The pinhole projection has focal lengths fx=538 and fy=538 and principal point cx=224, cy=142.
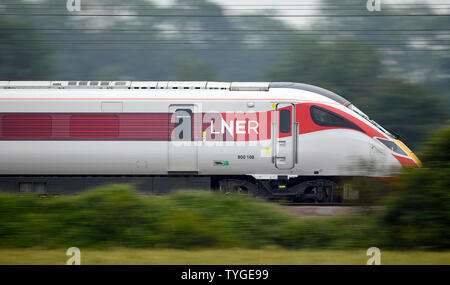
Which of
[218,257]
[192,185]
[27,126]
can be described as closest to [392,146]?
[192,185]

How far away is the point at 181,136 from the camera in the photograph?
1344cm

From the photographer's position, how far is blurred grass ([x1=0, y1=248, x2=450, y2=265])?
6848mm

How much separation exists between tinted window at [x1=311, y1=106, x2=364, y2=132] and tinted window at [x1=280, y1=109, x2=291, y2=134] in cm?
60

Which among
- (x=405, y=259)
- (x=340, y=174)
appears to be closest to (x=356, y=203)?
(x=405, y=259)

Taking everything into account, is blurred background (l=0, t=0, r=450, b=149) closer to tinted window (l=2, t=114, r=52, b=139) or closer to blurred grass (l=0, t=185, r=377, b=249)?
tinted window (l=2, t=114, r=52, b=139)

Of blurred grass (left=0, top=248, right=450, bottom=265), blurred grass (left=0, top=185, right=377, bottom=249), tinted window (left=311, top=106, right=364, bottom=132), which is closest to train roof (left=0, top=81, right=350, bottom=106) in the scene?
tinted window (left=311, top=106, right=364, bottom=132)

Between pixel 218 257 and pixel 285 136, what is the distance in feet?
22.3

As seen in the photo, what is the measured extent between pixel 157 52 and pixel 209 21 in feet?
13.5

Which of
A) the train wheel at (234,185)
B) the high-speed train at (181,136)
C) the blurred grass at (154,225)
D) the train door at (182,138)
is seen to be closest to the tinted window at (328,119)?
the high-speed train at (181,136)

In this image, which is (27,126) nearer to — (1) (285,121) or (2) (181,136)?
(2) (181,136)

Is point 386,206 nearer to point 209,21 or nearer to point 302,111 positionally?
point 302,111

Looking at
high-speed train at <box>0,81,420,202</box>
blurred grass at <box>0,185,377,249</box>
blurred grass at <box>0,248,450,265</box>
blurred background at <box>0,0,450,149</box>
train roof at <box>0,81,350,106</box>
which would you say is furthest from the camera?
blurred background at <box>0,0,450,149</box>

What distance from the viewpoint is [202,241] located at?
7.92m
